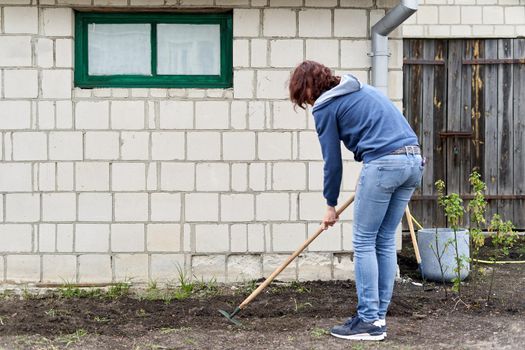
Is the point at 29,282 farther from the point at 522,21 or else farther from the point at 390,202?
the point at 522,21

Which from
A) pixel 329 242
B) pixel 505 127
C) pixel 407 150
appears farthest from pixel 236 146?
pixel 505 127

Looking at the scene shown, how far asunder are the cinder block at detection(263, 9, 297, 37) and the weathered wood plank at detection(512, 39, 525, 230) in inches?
158

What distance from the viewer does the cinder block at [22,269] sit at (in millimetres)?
6578

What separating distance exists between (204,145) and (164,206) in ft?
1.85

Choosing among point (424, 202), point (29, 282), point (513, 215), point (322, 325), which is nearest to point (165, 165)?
point (29, 282)

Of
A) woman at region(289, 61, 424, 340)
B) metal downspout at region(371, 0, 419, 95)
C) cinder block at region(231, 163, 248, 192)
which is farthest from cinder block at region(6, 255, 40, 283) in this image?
metal downspout at region(371, 0, 419, 95)

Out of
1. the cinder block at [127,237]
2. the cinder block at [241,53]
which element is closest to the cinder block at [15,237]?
the cinder block at [127,237]

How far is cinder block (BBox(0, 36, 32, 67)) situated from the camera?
6559mm

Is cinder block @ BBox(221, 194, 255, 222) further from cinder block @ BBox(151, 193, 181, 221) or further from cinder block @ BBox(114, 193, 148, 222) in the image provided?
cinder block @ BBox(114, 193, 148, 222)

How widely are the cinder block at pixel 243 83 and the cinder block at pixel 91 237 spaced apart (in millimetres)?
1449

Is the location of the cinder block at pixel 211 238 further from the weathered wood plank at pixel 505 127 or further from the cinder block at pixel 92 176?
the weathered wood plank at pixel 505 127

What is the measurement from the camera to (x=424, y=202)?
9680mm

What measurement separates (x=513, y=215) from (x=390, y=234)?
5.10 m

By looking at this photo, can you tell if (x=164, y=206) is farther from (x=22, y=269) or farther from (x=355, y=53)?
(x=355, y=53)
